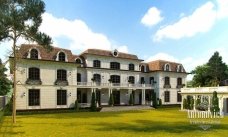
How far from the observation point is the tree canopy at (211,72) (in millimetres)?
70625

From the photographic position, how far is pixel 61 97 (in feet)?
127

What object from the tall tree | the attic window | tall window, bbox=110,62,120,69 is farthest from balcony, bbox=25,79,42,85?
the tall tree

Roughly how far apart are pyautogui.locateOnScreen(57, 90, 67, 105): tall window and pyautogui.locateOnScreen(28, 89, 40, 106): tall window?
299 cm

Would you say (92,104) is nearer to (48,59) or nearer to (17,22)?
A: (48,59)

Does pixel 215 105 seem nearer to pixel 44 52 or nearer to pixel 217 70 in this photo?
pixel 44 52

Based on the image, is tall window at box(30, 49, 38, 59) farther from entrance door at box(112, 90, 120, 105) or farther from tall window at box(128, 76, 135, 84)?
tall window at box(128, 76, 135, 84)

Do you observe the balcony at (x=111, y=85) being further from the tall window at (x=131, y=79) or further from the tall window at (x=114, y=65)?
the tall window at (x=114, y=65)

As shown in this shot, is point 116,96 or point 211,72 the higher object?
point 211,72

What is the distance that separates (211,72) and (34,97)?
167 ft

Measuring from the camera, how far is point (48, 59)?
123ft

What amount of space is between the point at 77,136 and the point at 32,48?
23447mm

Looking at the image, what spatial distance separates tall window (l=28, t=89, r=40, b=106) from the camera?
3631cm

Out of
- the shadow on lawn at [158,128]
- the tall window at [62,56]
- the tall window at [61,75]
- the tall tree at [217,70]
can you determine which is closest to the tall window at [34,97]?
the tall window at [61,75]

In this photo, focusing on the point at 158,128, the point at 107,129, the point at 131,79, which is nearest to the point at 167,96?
the point at 131,79
